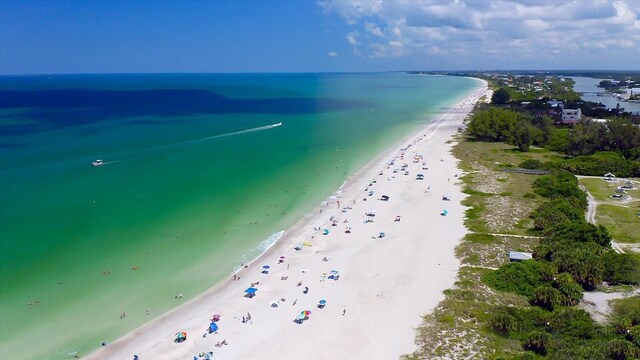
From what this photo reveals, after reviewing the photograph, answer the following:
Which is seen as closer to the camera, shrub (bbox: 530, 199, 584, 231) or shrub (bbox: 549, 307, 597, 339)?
shrub (bbox: 549, 307, 597, 339)

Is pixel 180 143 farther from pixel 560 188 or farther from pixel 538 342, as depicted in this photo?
pixel 538 342

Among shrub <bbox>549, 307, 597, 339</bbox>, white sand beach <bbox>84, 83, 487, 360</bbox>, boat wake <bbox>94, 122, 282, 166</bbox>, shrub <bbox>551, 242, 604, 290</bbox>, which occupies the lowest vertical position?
white sand beach <bbox>84, 83, 487, 360</bbox>

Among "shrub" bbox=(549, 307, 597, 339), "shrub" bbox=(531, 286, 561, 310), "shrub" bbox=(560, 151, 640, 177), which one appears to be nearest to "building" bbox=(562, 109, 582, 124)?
"shrub" bbox=(560, 151, 640, 177)

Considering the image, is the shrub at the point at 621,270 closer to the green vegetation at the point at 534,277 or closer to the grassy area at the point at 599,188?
the green vegetation at the point at 534,277

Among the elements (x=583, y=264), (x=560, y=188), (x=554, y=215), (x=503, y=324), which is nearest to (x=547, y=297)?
(x=503, y=324)

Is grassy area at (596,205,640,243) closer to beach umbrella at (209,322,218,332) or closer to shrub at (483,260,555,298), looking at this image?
shrub at (483,260,555,298)

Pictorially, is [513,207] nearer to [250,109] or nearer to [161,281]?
[161,281]

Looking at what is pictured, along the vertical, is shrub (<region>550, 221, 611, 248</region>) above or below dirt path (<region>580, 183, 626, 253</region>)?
above

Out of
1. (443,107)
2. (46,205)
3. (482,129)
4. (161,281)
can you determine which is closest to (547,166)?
(482,129)
